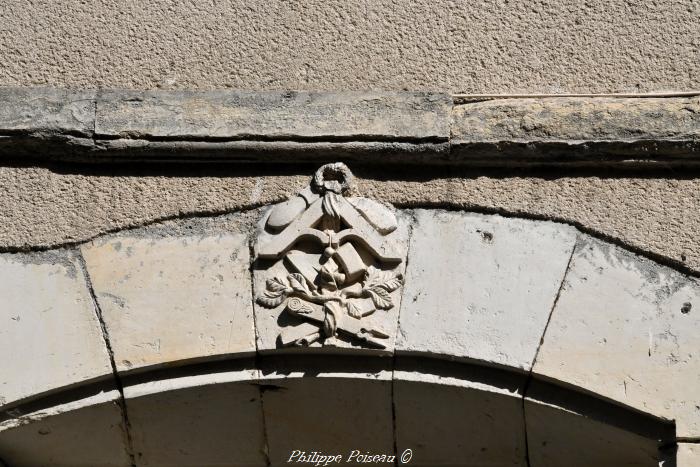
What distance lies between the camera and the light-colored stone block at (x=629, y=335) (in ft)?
7.95

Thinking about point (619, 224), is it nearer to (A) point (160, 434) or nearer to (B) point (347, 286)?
(B) point (347, 286)

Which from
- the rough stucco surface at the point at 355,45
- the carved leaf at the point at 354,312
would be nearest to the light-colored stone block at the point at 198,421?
the carved leaf at the point at 354,312

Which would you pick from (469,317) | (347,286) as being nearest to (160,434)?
(347,286)

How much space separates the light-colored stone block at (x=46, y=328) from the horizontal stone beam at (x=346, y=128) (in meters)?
0.29

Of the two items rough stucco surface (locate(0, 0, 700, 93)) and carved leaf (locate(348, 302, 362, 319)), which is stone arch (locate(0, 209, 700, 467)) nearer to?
carved leaf (locate(348, 302, 362, 319))

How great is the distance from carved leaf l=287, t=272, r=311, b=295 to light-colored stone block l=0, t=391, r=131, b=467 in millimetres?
460

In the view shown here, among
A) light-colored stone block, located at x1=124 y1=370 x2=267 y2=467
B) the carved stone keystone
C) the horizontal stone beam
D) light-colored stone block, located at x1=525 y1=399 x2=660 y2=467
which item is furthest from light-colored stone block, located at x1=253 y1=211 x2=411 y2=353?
light-colored stone block, located at x1=525 y1=399 x2=660 y2=467

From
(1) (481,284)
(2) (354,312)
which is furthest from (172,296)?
(1) (481,284)

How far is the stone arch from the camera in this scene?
2.48 m

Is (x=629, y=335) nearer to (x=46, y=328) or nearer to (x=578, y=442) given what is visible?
(x=578, y=442)

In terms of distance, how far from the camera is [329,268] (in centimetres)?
260

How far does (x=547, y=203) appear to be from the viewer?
265cm

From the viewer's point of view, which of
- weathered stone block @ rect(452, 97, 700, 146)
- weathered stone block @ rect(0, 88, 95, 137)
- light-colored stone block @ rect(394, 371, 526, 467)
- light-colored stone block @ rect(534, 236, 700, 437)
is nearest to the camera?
light-colored stone block @ rect(534, 236, 700, 437)

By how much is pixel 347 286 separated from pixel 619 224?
2.04ft
